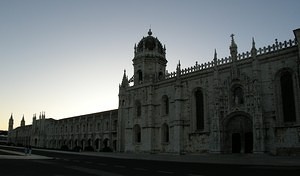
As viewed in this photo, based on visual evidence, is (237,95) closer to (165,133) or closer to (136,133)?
(165,133)

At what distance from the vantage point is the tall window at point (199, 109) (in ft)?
146

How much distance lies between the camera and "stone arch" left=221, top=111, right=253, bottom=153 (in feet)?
126

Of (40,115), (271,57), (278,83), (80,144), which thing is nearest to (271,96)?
(278,83)

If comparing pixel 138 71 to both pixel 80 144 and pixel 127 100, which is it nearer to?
pixel 127 100

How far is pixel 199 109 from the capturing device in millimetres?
45062

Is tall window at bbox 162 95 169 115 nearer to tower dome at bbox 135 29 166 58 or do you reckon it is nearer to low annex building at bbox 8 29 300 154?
low annex building at bbox 8 29 300 154

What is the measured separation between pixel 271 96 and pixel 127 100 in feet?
91.8

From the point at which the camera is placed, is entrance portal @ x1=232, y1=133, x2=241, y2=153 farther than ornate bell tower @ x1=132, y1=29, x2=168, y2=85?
No

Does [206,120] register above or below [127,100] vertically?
below

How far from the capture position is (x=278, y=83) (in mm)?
36375

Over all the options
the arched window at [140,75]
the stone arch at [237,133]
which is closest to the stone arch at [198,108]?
the stone arch at [237,133]

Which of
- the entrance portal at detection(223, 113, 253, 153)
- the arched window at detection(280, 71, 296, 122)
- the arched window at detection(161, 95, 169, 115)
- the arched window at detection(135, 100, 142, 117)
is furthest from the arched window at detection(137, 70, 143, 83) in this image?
the arched window at detection(280, 71, 296, 122)

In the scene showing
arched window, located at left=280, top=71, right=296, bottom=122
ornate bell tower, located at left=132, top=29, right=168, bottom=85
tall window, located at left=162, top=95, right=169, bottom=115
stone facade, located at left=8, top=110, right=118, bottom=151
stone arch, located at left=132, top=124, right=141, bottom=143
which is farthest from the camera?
stone facade, located at left=8, top=110, right=118, bottom=151

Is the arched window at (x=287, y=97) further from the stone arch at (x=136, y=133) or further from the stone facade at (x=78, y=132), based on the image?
the stone facade at (x=78, y=132)
